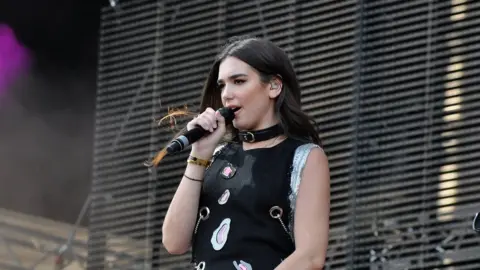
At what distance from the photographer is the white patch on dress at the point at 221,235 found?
2.97 m

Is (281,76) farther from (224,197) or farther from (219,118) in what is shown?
(224,197)

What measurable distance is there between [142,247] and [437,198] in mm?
1692

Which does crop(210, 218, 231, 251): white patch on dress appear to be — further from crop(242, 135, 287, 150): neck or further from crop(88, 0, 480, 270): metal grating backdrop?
crop(88, 0, 480, 270): metal grating backdrop

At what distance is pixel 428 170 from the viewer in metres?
5.58

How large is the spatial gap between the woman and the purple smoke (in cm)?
431

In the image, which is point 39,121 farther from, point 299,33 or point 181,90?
point 299,33

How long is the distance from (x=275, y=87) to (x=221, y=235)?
382 millimetres

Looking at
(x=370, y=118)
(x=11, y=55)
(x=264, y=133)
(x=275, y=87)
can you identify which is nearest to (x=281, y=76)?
(x=275, y=87)

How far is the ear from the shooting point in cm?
307

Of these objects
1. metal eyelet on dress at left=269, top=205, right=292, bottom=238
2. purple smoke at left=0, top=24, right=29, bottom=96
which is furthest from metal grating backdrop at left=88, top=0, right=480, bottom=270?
metal eyelet on dress at left=269, top=205, right=292, bottom=238

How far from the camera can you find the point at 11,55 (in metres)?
7.31

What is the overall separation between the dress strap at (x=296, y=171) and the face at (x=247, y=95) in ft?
0.34

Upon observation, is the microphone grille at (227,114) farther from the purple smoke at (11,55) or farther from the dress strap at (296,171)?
the purple smoke at (11,55)

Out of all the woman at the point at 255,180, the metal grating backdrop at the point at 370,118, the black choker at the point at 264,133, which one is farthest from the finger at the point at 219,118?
Answer: the metal grating backdrop at the point at 370,118
